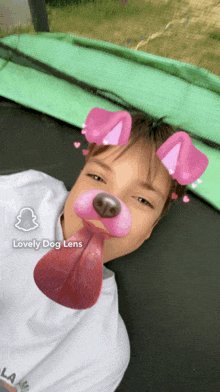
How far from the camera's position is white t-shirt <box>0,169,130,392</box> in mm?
477

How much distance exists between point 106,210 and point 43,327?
0.89ft

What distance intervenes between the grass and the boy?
1.42ft

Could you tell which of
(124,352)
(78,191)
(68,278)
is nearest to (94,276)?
(68,278)

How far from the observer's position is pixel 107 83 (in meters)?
0.77

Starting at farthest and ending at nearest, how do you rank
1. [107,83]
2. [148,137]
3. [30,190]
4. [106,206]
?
1. [107,83]
2. [30,190]
3. [148,137]
4. [106,206]

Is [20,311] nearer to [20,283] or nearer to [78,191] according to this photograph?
[20,283]

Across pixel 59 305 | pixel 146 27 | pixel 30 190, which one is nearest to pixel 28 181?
pixel 30 190

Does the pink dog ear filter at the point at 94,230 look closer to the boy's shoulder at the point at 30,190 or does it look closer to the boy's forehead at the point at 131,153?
the boy's forehead at the point at 131,153

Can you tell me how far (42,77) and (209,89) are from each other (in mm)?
452

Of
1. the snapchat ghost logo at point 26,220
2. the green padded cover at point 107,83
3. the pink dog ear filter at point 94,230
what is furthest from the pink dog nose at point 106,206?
the green padded cover at point 107,83

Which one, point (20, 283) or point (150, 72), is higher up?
point (150, 72)

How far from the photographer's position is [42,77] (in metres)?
0.78

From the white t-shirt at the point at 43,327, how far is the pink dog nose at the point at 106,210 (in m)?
0.16

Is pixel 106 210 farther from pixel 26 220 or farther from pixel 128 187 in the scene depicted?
pixel 26 220
